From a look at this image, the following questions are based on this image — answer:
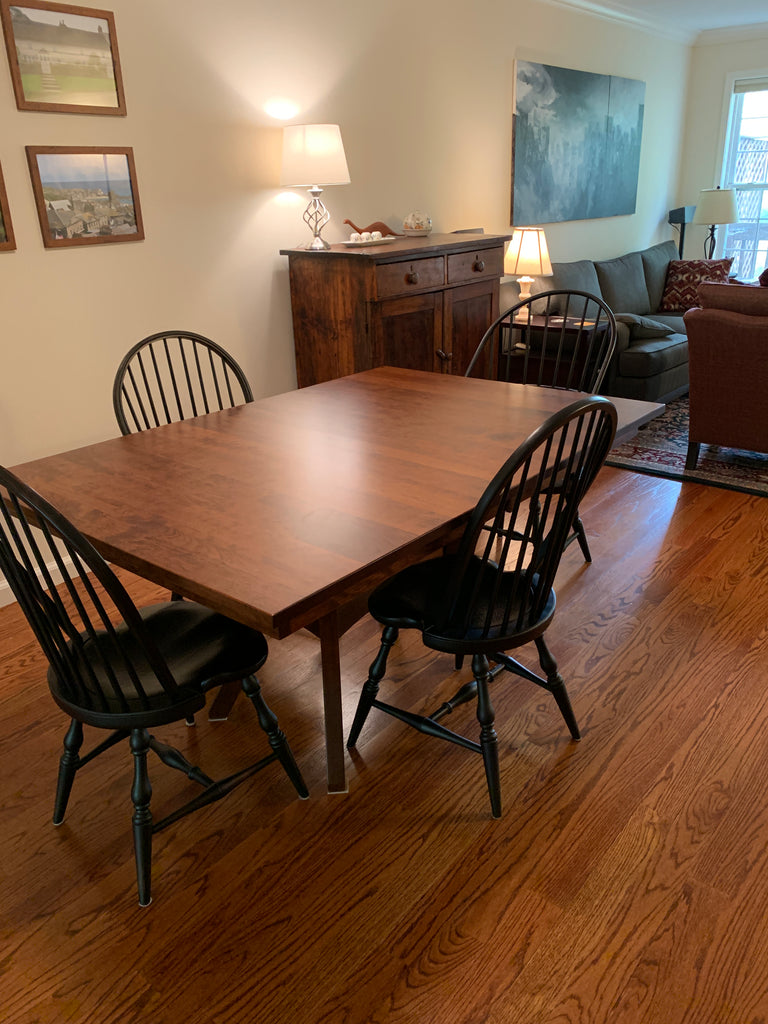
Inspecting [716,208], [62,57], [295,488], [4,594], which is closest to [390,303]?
[62,57]

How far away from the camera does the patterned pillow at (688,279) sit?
19.8 ft

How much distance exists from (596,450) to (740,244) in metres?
6.19

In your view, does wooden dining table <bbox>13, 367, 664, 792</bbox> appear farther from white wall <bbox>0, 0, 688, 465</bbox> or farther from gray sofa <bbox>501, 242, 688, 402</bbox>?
gray sofa <bbox>501, 242, 688, 402</bbox>

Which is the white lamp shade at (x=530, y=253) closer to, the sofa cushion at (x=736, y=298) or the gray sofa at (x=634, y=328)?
the gray sofa at (x=634, y=328)

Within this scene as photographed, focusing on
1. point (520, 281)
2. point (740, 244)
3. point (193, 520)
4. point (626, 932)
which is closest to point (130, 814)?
point (193, 520)

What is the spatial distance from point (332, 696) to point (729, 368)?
2.68 meters

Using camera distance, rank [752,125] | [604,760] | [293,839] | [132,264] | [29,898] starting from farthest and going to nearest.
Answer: [752,125] < [132,264] < [604,760] < [293,839] < [29,898]

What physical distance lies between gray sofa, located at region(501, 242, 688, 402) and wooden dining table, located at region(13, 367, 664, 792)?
2234 millimetres

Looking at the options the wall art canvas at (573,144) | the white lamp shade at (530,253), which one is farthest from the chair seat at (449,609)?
the wall art canvas at (573,144)

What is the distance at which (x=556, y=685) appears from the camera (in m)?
1.93

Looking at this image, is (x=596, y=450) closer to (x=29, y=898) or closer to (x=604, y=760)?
(x=604, y=760)

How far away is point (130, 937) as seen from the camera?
4.91 ft

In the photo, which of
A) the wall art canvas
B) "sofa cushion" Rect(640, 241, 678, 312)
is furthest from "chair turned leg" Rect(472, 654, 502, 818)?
"sofa cushion" Rect(640, 241, 678, 312)

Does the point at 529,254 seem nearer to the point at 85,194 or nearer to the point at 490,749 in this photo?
the point at 85,194
